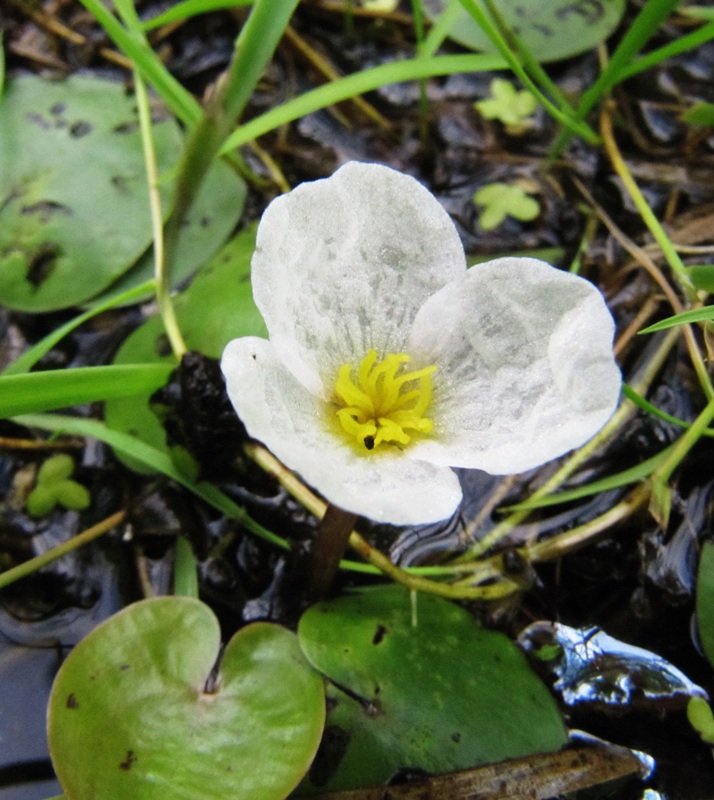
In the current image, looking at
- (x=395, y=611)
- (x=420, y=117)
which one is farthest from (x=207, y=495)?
(x=420, y=117)

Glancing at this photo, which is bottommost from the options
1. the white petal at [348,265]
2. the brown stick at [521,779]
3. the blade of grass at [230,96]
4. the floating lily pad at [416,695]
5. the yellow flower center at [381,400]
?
the brown stick at [521,779]

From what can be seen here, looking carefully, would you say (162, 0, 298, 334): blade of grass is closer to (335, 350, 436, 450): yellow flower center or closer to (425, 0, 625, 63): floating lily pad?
(335, 350, 436, 450): yellow flower center

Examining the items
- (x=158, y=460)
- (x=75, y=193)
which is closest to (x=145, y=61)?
(x=75, y=193)

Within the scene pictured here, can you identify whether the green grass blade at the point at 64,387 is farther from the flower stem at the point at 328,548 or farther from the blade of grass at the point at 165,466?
the flower stem at the point at 328,548

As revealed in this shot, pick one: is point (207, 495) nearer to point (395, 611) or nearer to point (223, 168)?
point (395, 611)

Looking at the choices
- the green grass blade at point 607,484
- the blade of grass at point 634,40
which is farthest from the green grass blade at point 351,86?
the green grass blade at point 607,484

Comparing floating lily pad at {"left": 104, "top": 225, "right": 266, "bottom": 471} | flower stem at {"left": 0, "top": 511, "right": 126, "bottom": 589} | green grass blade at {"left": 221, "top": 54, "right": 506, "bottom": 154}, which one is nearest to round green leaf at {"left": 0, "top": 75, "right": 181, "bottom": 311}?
floating lily pad at {"left": 104, "top": 225, "right": 266, "bottom": 471}
